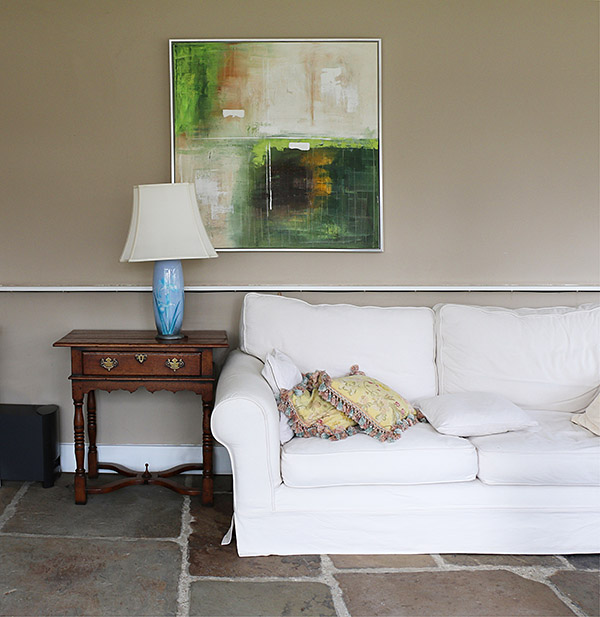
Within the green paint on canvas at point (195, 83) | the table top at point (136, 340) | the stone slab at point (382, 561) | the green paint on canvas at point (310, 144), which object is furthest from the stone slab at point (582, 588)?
the green paint on canvas at point (195, 83)

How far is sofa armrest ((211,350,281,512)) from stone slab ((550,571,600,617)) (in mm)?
1051

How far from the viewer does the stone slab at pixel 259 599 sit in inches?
81.4

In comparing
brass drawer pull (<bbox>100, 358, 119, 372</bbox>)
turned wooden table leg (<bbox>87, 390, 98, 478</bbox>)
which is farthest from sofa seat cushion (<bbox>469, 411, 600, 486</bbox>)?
turned wooden table leg (<bbox>87, 390, 98, 478</bbox>)

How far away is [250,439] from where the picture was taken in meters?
2.34

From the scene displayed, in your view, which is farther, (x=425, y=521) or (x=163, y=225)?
(x=163, y=225)

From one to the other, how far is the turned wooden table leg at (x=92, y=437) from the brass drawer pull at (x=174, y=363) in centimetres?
57

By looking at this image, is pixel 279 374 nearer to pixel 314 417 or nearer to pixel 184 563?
pixel 314 417

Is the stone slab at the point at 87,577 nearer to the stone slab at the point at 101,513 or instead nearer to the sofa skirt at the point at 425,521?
the stone slab at the point at 101,513

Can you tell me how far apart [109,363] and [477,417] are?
5.14 ft

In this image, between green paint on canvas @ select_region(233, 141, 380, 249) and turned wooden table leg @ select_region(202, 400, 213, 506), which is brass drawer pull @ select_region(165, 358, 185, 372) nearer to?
turned wooden table leg @ select_region(202, 400, 213, 506)

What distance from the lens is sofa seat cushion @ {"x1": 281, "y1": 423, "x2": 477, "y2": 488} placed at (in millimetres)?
2371

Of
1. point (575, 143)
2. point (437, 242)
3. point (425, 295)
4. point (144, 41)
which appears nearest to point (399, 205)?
point (437, 242)

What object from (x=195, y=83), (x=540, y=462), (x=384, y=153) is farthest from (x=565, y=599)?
(x=195, y=83)

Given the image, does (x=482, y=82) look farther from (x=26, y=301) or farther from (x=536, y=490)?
(x=26, y=301)
